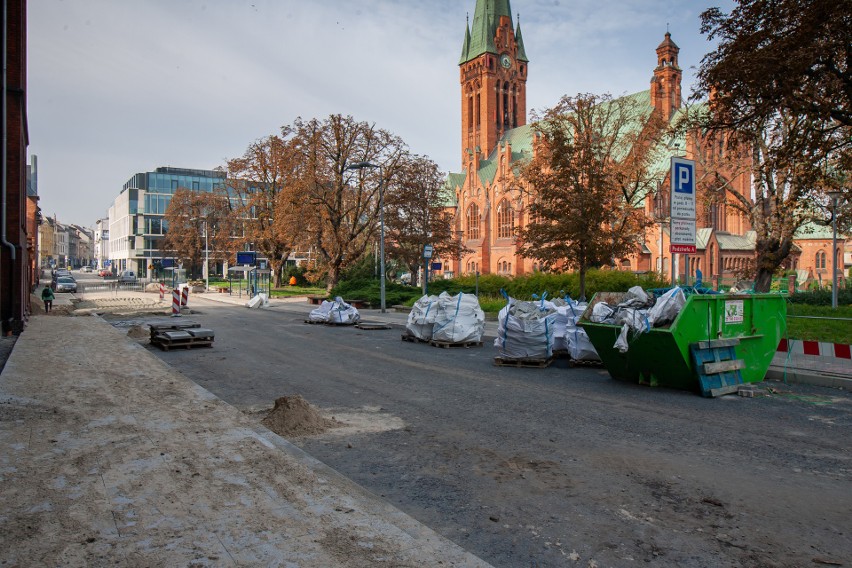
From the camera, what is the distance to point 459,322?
1639 cm

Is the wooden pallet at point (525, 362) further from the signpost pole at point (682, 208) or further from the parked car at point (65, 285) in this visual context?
the parked car at point (65, 285)

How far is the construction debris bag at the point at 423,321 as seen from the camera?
17.0 meters

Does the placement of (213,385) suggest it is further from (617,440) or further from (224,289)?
(224,289)

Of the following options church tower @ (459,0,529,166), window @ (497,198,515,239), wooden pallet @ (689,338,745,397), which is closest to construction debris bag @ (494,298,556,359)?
wooden pallet @ (689,338,745,397)

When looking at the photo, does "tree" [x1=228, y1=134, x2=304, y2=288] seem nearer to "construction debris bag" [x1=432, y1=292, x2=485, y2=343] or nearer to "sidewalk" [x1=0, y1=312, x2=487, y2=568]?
"construction debris bag" [x1=432, y1=292, x2=485, y2=343]

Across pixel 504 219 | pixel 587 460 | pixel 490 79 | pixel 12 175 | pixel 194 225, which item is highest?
pixel 490 79

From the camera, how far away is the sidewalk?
3.68m

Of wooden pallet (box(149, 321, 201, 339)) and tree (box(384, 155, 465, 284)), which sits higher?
tree (box(384, 155, 465, 284))

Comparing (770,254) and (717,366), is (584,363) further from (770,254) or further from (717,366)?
(770,254)

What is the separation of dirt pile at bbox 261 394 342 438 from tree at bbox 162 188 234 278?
54.8m

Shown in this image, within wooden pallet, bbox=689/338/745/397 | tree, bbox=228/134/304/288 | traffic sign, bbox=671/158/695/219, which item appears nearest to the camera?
wooden pallet, bbox=689/338/745/397

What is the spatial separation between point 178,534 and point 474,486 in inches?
99.5

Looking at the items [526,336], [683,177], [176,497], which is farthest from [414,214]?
[176,497]

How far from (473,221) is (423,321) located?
237ft
